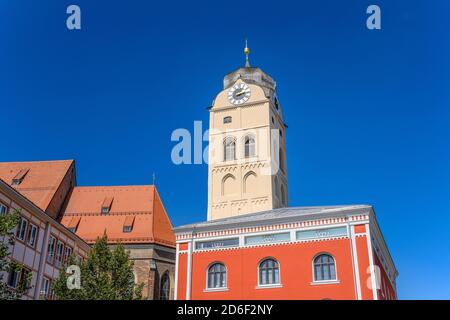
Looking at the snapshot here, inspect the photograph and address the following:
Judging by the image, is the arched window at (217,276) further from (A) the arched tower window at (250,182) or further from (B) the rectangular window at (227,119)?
(B) the rectangular window at (227,119)

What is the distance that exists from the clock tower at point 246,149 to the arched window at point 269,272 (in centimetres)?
1828

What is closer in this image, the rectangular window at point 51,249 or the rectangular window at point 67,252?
the rectangular window at point 51,249

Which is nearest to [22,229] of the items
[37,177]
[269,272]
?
[37,177]

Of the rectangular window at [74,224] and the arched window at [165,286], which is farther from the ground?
the rectangular window at [74,224]

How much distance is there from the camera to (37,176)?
47.8 m

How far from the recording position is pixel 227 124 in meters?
52.8

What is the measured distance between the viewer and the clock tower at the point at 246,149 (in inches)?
1933

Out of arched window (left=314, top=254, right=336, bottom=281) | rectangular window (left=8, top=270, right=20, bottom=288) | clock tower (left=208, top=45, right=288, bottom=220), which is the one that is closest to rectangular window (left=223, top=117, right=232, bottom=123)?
clock tower (left=208, top=45, right=288, bottom=220)

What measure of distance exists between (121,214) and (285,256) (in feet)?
78.6

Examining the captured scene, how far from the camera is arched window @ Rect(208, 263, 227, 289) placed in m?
30.1

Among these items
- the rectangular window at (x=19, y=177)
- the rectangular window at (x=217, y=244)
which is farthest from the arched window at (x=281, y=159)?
the rectangular window at (x=19, y=177)

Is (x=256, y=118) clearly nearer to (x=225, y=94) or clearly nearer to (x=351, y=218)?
(x=225, y=94)

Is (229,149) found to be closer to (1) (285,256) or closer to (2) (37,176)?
(2) (37,176)
